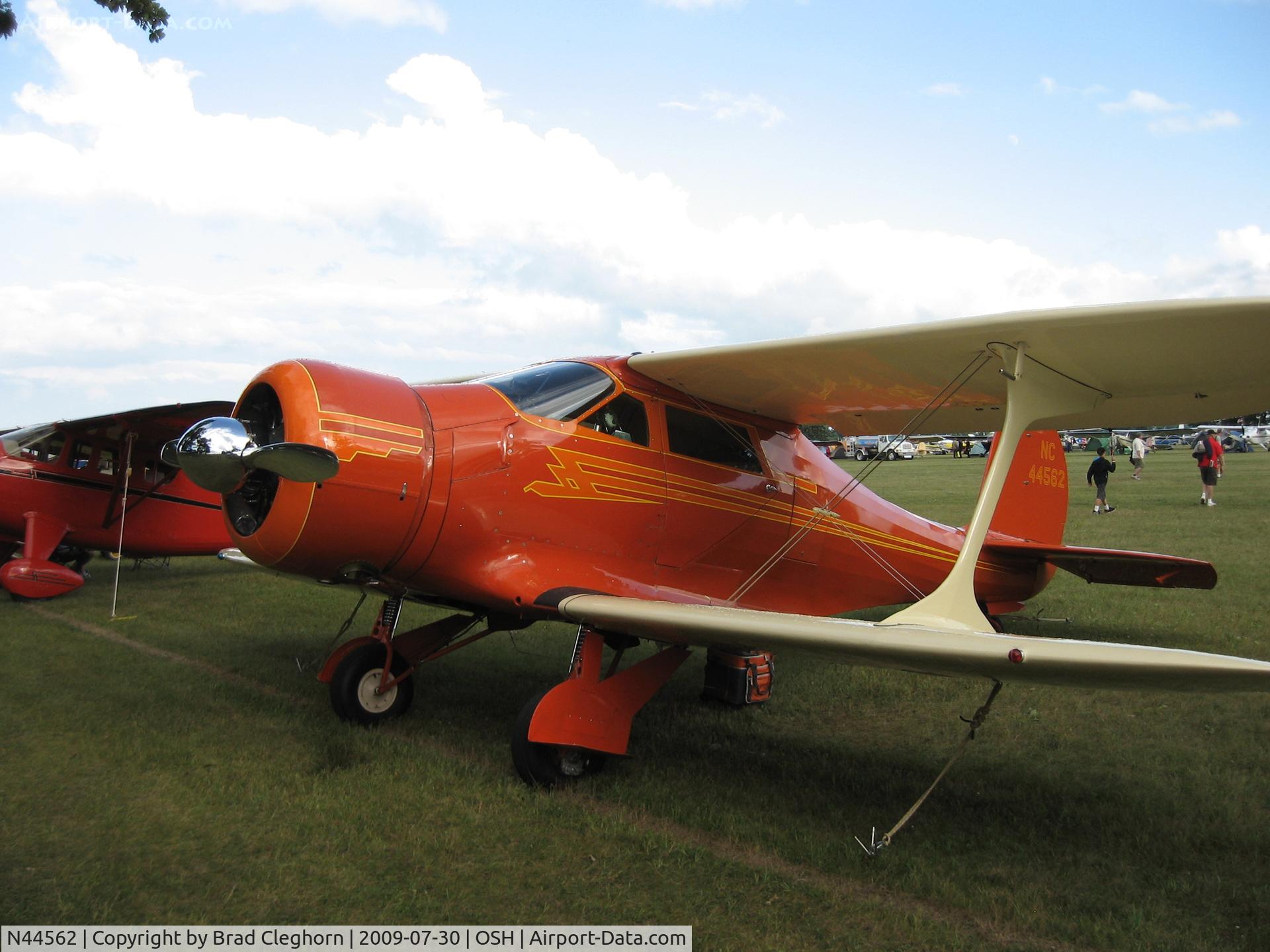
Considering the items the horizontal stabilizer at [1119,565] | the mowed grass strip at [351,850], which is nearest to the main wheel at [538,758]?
the mowed grass strip at [351,850]

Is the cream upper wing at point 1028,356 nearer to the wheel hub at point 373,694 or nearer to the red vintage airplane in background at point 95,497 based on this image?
the wheel hub at point 373,694

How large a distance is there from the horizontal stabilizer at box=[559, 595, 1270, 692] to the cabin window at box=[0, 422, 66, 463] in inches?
388

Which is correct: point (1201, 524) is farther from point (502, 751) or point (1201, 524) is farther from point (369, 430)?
point (369, 430)

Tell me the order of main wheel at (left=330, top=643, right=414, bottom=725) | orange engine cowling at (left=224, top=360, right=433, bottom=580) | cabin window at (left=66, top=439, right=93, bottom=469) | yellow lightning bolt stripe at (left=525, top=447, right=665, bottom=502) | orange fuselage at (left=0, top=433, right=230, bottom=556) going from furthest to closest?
cabin window at (left=66, top=439, right=93, bottom=469) → orange fuselage at (left=0, top=433, right=230, bottom=556) → main wheel at (left=330, top=643, right=414, bottom=725) → yellow lightning bolt stripe at (left=525, top=447, right=665, bottom=502) → orange engine cowling at (left=224, top=360, right=433, bottom=580)

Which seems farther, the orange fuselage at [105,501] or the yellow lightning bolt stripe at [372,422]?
the orange fuselage at [105,501]

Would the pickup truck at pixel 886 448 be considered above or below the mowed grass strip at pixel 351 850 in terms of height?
above

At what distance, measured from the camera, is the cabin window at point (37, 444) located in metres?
10.9

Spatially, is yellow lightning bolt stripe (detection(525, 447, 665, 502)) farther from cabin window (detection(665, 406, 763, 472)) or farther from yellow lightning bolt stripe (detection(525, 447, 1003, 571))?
cabin window (detection(665, 406, 763, 472))

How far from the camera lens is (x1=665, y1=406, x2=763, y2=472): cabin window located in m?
5.78

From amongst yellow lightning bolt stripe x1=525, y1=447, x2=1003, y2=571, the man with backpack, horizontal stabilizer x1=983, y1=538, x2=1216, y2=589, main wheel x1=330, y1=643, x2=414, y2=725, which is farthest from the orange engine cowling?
the man with backpack

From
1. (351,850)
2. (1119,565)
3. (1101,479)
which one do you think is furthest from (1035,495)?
(1101,479)

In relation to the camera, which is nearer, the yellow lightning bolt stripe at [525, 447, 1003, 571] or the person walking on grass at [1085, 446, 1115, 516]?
the yellow lightning bolt stripe at [525, 447, 1003, 571]

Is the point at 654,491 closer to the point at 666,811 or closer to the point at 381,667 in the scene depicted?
the point at 666,811

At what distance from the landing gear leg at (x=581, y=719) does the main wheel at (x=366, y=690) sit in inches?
61.8
